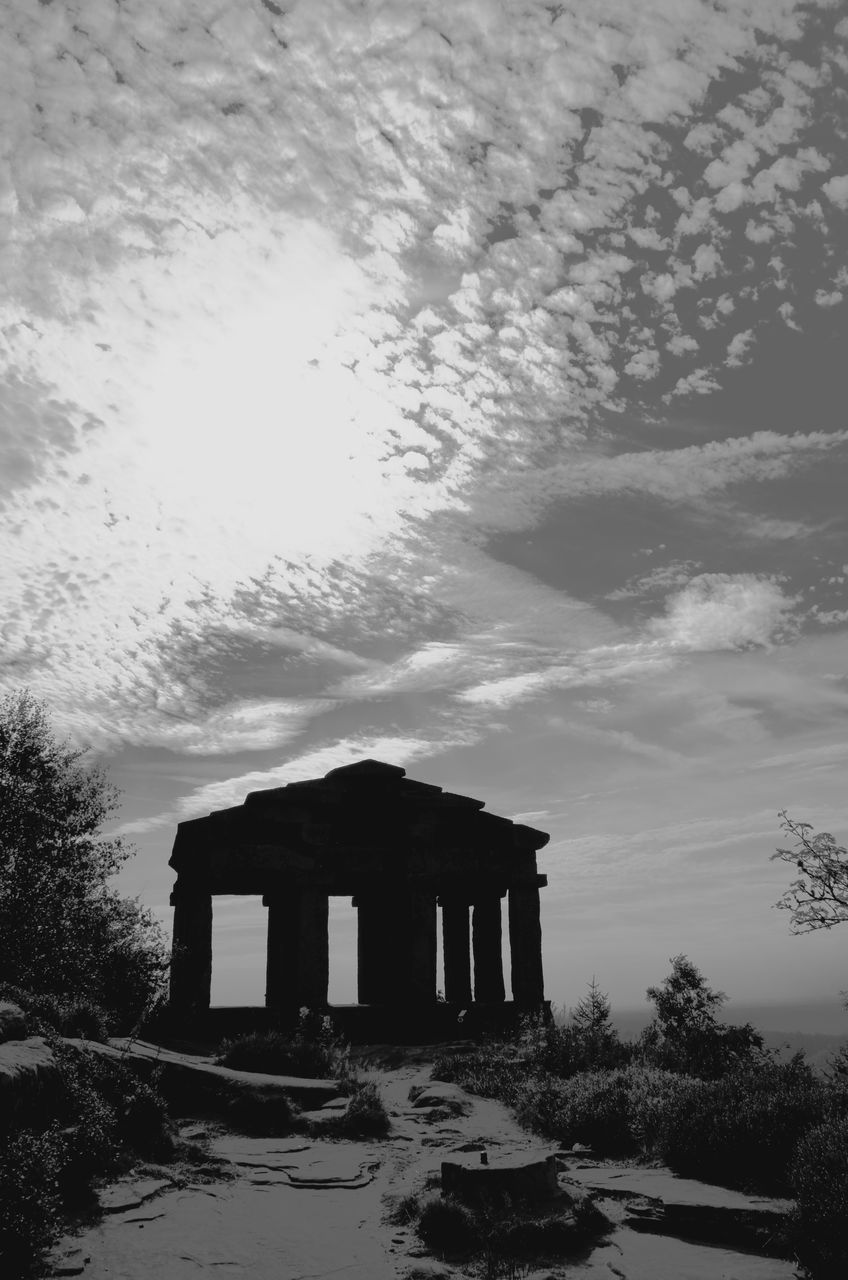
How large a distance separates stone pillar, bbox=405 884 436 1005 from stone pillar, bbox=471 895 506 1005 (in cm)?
523

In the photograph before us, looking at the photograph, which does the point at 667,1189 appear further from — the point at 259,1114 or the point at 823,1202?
the point at 259,1114

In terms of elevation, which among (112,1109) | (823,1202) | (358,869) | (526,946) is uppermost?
(358,869)

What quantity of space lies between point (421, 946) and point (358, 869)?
2534 millimetres

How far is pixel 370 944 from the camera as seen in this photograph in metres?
28.7

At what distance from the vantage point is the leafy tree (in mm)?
14922

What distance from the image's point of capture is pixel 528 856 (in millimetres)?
24938

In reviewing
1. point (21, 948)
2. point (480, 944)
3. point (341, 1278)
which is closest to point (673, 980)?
point (480, 944)

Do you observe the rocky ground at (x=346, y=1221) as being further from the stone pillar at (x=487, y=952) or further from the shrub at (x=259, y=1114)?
the stone pillar at (x=487, y=952)

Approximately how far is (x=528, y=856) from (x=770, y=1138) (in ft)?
52.4

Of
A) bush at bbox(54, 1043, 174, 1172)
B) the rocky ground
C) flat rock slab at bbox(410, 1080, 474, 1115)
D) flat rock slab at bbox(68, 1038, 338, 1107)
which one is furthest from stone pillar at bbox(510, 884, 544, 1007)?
bush at bbox(54, 1043, 174, 1172)

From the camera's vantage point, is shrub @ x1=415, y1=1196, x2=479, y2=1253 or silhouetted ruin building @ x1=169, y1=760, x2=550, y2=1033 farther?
silhouetted ruin building @ x1=169, y1=760, x2=550, y2=1033

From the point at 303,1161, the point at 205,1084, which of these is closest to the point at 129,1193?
the point at 303,1161

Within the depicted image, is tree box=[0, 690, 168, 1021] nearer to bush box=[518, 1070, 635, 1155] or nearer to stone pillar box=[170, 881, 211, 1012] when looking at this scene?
stone pillar box=[170, 881, 211, 1012]

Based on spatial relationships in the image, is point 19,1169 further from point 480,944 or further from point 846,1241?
point 480,944
